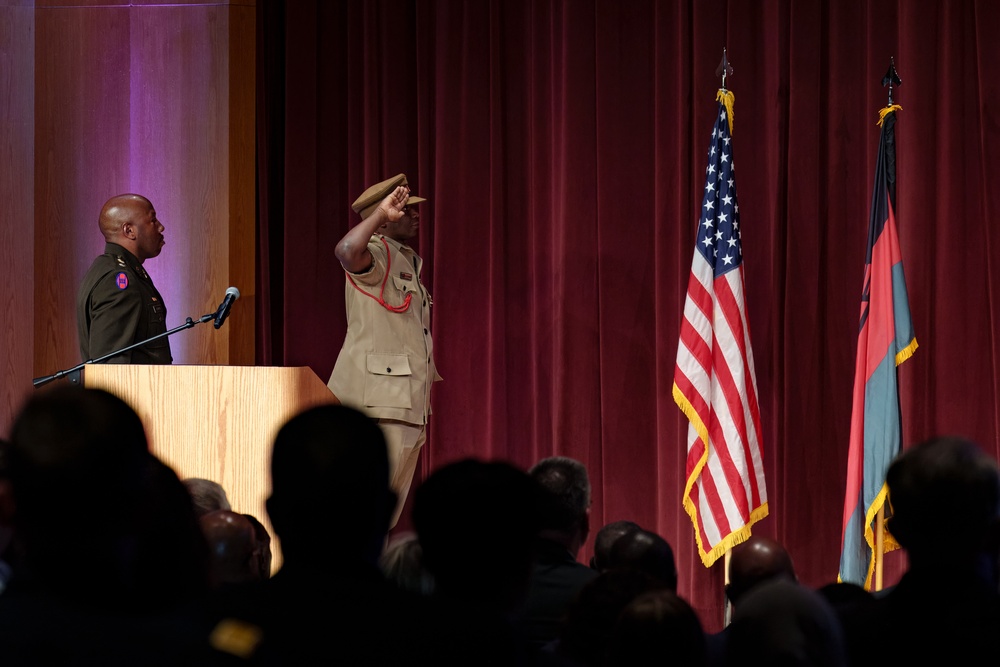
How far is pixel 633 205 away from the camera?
5375 mm

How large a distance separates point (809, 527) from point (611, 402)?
1.03 m

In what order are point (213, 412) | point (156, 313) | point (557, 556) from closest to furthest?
point (557, 556)
point (213, 412)
point (156, 313)

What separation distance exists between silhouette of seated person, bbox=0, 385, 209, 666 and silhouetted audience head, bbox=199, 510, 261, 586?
86 centimetres

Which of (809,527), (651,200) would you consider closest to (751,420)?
(809,527)

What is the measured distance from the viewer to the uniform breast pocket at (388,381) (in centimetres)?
453

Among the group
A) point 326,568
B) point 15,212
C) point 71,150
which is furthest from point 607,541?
point 71,150

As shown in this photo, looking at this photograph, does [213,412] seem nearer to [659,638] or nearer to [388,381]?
[388,381]

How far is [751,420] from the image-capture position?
4.74 m

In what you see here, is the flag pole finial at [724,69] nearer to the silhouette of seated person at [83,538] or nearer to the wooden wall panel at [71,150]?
the wooden wall panel at [71,150]

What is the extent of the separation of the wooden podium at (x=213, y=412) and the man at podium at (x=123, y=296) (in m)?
0.57

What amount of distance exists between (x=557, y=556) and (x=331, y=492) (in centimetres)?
120

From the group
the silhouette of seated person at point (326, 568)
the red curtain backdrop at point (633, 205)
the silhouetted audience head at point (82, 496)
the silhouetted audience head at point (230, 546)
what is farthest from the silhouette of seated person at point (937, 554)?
the red curtain backdrop at point (633, 205)

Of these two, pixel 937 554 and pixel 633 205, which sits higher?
pixel 633 205

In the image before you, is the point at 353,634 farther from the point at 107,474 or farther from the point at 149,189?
the point at 149,189
